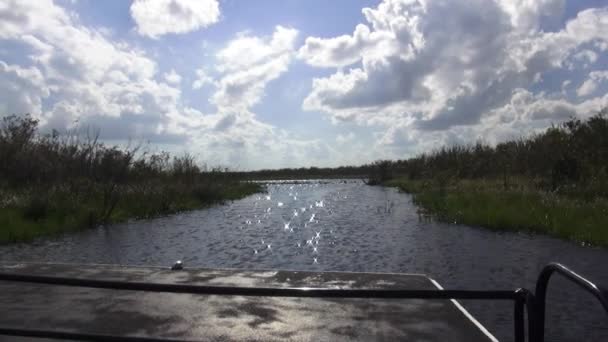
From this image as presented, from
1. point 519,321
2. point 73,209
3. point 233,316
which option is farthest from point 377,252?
point 73,209

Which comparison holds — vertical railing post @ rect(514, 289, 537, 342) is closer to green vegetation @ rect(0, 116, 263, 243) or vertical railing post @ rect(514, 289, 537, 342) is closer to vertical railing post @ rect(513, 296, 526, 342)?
vertical railing post @ rect(513, 296, 526, 342)

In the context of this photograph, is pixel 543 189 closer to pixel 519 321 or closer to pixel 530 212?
pixel 530 212

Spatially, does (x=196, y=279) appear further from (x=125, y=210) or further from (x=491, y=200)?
(x=125, y=210)

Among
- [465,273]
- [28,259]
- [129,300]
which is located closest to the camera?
[129,300]

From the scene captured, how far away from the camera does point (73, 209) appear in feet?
74.4

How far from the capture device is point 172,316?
5.91 meters

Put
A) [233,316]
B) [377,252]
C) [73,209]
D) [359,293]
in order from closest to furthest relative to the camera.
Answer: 1. [359,293]
2. [233,316]
3. [377,252]
4. [73,209]

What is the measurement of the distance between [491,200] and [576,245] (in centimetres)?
814

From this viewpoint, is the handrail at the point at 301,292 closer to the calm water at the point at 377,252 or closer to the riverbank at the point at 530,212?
the calm water at the point at 377,252

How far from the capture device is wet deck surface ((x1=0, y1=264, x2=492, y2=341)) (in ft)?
17.7

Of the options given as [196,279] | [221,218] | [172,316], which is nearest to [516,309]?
[172,316]

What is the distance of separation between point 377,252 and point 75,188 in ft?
55.1

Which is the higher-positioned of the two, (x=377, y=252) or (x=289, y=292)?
(x=289, y=292)

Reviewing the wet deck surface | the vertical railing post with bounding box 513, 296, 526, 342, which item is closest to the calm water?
the wet deck surface
